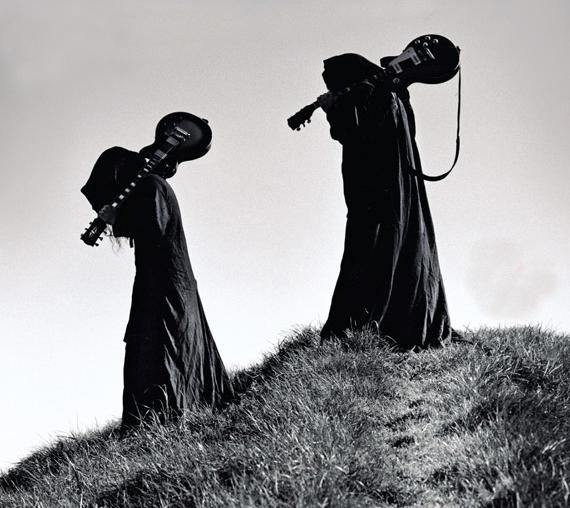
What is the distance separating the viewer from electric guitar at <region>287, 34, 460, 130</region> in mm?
7910

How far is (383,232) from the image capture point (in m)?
7.63

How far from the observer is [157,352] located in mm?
7246

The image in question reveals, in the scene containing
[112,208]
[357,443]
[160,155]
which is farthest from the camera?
[160,155]

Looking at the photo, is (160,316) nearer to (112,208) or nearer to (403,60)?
(112,208)

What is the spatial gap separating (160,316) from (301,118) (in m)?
2.23

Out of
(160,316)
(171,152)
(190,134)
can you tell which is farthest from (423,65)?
(160,316)

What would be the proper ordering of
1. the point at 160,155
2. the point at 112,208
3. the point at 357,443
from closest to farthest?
the point at 357,443 → the point at 112,208 → the point at 160,155

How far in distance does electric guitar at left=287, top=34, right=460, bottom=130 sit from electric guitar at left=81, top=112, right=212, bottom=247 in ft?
5.73

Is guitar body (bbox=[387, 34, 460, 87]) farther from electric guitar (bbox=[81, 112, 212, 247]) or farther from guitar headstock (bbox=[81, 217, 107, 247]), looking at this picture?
guitar headstock (bbox=[81, 217, 107, 247])

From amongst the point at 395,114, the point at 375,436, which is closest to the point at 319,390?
the point at 375,436

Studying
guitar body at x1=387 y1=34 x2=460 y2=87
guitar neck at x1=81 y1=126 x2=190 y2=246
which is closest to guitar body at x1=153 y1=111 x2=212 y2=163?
guitar neck at x1=81 y1=126 x2=190 y2=246

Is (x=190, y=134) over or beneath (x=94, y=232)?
over

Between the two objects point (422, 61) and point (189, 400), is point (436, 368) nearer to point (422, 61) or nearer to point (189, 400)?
point (189, 400)

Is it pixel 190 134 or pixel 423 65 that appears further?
pixel 190 134
